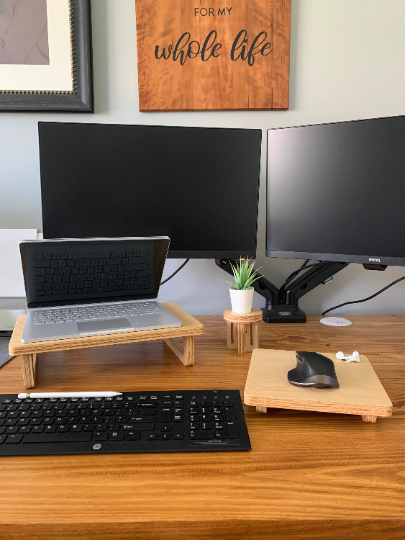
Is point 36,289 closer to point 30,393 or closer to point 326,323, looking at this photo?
point 30,393

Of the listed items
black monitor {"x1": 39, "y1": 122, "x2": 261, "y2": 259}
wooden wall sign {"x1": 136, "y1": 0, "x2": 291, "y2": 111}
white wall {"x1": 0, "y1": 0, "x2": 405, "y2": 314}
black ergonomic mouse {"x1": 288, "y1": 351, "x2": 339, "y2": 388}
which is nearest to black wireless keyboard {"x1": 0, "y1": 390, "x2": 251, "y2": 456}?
black ergonomic mouse {"x1": 288, "y1": 351, "x2": 339, "y2": 388}

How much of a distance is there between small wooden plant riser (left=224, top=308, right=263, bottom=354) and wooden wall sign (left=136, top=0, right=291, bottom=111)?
2.11 feet

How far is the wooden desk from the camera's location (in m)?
0.41

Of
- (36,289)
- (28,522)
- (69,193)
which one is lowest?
(28,522)

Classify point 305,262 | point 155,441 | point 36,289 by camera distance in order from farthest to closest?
point 305,262 → point 36,289 → point 155,441

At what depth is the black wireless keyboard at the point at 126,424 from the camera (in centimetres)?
52

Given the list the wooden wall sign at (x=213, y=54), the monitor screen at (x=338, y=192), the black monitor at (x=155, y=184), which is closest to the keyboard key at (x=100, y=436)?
the black monitor at (x=155, y=184)

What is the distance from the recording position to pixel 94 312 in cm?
83

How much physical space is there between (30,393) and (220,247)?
55 cm

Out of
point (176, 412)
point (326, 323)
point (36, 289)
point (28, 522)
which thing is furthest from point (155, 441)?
point (326, 323)

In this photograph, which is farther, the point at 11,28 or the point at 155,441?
the point at 11,28

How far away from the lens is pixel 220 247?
3.33 feet

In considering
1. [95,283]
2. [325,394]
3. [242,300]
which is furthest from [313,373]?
[95,283]

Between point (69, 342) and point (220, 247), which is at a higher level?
point (220, 247)
